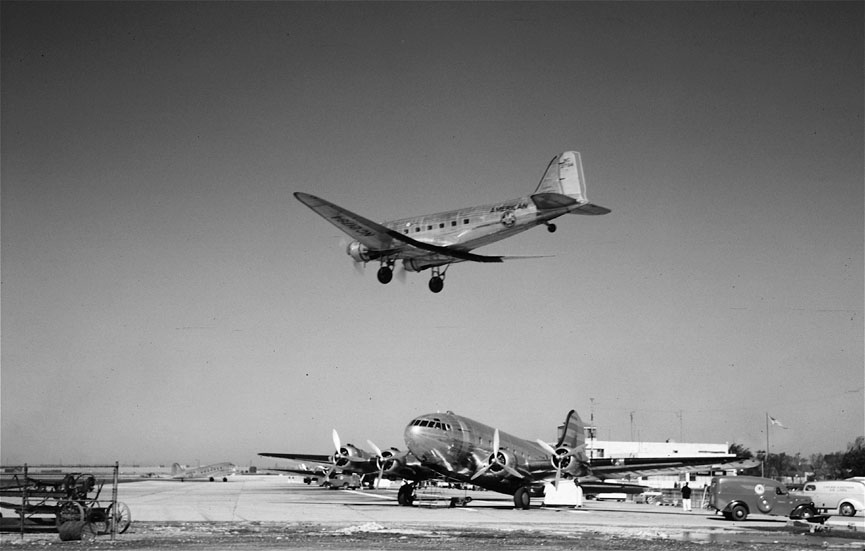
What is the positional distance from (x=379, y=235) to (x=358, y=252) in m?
2.94

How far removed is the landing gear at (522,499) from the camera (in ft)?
138

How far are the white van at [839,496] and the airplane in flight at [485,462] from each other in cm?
470

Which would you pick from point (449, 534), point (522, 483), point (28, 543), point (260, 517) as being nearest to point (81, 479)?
point (28, 543)

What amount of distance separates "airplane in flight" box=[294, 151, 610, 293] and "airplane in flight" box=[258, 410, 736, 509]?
13.7 meters

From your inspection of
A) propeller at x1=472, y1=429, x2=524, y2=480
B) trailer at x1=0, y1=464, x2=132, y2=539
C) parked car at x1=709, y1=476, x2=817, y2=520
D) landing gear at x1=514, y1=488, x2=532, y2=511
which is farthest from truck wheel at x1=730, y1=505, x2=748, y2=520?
trailer at x1=0, y1=464, x2=132, y2=539

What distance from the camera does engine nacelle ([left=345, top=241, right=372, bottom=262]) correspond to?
1244 inches

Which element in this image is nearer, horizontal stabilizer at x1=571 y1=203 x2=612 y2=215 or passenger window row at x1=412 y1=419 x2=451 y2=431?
horizontal stabilizer at x1=571 y1=203 x2=612 y2=215

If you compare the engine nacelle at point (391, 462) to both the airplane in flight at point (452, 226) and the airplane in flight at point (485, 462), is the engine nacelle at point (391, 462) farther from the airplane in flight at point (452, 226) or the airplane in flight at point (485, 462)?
the airplane in flight at point (452, 226)

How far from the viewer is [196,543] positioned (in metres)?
19.9

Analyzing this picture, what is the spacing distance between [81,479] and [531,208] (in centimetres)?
1662

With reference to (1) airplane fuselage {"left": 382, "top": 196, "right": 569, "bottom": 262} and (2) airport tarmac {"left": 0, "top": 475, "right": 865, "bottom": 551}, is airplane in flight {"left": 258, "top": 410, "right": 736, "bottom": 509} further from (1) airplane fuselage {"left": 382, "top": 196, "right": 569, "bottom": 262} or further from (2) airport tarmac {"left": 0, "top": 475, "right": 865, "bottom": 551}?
(1) airplane fuselage {"left": 382, "top": 196, "right": 569, "bottom": 262}

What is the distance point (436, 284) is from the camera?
3097 cm

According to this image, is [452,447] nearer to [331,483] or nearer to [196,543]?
[196,543]

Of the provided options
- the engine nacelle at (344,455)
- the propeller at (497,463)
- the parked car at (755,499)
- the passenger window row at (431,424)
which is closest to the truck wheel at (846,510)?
the parked car at (755,499)
